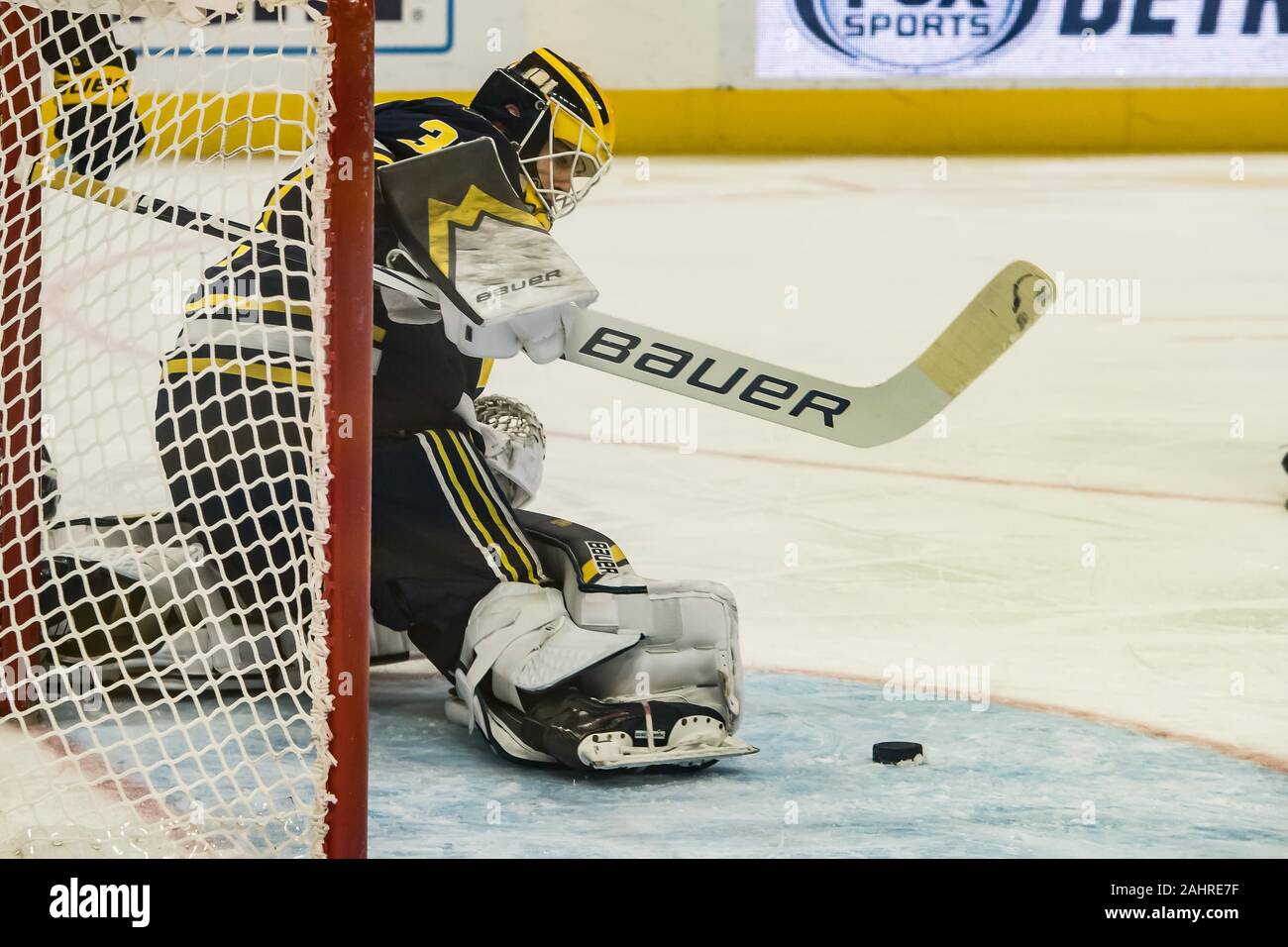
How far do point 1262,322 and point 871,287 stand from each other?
54.2 inches

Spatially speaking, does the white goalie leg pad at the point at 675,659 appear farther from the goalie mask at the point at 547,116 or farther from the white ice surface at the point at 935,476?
the goalie mask at the point at 547,116

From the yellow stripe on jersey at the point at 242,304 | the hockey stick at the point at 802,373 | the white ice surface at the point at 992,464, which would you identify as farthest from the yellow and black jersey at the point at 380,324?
the white ice surface at the point at 992,464

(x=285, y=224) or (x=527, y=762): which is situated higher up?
(x=285, y=224)

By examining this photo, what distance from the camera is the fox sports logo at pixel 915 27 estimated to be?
9.38 m

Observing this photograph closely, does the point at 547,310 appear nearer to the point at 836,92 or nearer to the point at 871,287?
the point at 871,287

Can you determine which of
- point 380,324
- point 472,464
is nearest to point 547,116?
point 380,324

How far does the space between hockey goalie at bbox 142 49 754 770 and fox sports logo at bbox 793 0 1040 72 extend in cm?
691

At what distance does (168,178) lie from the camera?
236 cm

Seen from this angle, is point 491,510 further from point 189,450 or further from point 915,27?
point 915,27

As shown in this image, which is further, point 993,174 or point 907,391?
point 993,174

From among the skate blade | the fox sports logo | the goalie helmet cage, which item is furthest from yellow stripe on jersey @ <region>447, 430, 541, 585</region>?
the fox sports logo

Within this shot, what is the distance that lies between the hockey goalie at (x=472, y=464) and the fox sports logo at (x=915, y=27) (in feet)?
22.7
